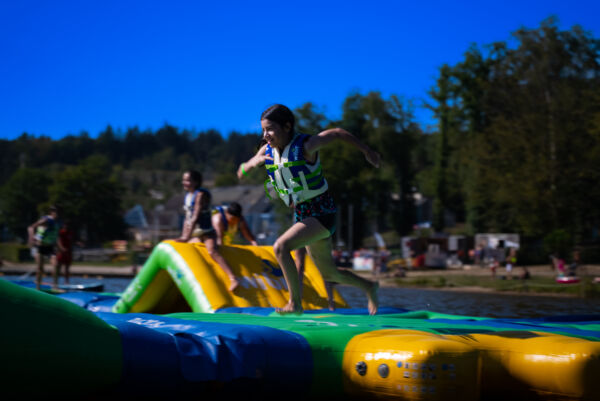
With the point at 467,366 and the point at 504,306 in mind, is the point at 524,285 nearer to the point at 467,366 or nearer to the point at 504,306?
the point at 504,306

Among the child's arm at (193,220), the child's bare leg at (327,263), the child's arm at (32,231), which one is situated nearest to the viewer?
the child's bare leg at (327,263)

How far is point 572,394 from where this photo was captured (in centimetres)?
342

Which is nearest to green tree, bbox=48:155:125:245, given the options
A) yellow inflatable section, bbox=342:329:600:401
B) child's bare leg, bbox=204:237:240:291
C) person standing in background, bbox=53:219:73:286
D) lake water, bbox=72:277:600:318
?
person standing in background, bbox=53:219:73:286

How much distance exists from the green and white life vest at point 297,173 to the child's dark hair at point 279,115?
4.6 inches

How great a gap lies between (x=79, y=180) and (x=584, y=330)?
5375 cm

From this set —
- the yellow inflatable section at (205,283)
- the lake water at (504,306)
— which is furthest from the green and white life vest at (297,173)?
the lake water at (504,306)

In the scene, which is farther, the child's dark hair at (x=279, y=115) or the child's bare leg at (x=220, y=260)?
the child's bare leg at (x=220, y=260)

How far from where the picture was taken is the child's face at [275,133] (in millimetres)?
4434

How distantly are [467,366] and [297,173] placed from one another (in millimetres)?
1667

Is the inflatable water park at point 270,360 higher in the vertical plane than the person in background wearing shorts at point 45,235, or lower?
lower

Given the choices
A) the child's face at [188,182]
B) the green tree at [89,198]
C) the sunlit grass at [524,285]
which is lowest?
the sunlit grass at [524,285]

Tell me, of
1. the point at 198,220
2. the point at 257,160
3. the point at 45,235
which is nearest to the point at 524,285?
the point at 45,235

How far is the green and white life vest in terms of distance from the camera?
4406 millimetres

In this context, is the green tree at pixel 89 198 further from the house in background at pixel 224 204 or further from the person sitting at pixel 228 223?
the person sitting at pixel 228 223
